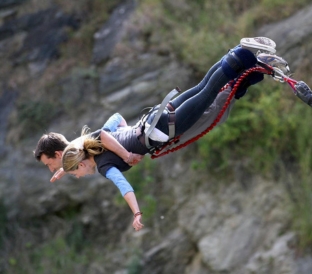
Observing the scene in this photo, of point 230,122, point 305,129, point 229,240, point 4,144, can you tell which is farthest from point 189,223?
point 4,144

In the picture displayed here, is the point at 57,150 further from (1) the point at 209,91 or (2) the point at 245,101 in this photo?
(2) the point at 245,101

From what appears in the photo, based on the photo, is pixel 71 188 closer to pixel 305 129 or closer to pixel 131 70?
pixel 131 70

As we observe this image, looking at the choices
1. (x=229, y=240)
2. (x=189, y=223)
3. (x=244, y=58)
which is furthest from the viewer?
(x=189, y=223)

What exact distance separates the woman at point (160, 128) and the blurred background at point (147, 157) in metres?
4.06

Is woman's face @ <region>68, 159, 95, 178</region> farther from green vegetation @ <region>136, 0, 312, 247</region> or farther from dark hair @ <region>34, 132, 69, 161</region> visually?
green vegetation @ <region>136, 0, 312, 247</region>

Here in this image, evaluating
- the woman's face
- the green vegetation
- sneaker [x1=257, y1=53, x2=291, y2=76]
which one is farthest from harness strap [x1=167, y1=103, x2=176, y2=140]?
the green vegetation

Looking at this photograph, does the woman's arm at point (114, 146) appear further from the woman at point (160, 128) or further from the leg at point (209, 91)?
the leg at point (209, 91)

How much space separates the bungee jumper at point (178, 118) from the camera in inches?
194

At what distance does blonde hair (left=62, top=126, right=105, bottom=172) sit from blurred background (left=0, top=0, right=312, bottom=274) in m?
4.46

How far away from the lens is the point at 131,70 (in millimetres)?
11055

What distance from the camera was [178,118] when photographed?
17.1 ft

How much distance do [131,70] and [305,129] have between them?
11.5 ft

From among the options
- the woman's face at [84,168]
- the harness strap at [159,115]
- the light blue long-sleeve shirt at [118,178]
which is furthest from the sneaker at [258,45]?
the woman's face at [84,168]

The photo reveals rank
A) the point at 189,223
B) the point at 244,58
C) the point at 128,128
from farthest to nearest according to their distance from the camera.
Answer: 1. the point at 189,223
2. the point at 128,128
3. the point at 244,58
